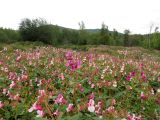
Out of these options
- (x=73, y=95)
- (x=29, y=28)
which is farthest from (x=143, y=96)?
(x=29, y=28)

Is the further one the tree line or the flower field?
the tree line

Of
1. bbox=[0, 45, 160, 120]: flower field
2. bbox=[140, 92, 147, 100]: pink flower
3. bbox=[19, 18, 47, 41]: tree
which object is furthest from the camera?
bbox=[19, 18, 47, 41]: tree

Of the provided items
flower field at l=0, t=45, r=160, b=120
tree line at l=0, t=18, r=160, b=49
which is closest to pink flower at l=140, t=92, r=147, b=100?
flower field at l=0, t=45, r=160, b=120

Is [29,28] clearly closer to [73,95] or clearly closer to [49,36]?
[49,36]

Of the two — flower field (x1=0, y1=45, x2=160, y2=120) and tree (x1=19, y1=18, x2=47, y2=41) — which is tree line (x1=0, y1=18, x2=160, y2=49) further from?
flower field (x1=0, y1=45, x2=160, y2=120)

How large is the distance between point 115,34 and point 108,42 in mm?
12300

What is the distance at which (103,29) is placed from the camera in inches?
2566

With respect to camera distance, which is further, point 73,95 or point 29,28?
point 29,28

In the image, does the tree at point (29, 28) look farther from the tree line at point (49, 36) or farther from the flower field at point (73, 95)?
the flower field at point (73, 95)

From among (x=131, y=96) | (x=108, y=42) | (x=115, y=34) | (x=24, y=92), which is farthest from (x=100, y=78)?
(x=115, y=34)

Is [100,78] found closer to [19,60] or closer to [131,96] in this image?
[131,96]

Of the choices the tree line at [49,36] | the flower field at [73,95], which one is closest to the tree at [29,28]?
the tree line at [49,36]

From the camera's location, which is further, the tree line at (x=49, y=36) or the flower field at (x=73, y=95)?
the tree line at (x=49, y=36)

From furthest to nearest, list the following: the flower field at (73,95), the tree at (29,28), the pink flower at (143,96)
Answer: the tree at (29,28)
the pink flower at (143,96)
the flower field at (73,95)
